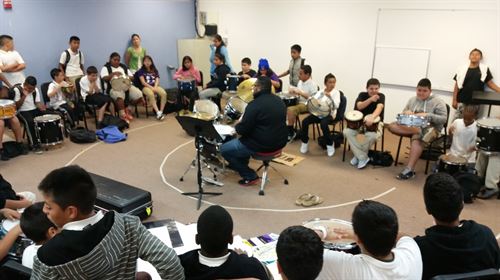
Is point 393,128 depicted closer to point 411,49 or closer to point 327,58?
point 411,49

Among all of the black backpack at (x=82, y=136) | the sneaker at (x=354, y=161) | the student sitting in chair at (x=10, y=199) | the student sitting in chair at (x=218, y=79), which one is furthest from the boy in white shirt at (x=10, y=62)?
the sneaker at (x=354, y=161)

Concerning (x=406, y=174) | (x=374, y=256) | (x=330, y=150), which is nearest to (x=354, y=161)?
(x=330, y=150)

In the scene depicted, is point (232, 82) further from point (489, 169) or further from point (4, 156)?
point (489, 169)

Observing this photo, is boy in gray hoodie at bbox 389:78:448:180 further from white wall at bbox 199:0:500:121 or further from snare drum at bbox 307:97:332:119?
white wall at bbox 199:0:500:121

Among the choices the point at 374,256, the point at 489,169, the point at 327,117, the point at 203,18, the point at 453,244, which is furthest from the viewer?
the point at 203,18

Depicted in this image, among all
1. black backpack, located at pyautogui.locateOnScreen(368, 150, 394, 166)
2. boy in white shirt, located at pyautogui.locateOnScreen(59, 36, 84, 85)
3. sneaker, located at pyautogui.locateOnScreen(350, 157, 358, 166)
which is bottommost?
sneaker, located at pyautogui.locateOnScreen(350, 157, 358, 166)

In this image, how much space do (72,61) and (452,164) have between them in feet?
21.4

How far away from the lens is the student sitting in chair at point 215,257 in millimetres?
1945

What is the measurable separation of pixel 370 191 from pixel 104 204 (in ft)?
9.70

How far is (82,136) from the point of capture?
6.58 meters

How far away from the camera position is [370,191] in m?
4.96

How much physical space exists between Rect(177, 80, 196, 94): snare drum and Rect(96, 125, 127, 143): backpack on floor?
5.32 ft

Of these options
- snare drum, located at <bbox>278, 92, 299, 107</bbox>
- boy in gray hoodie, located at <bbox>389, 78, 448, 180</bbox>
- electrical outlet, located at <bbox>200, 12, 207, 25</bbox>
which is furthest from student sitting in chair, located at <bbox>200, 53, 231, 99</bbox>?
boy in gray hoodie, located at <bbox>389, 78, 448, 180</bbox>

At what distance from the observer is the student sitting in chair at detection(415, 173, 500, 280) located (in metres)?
2.08
